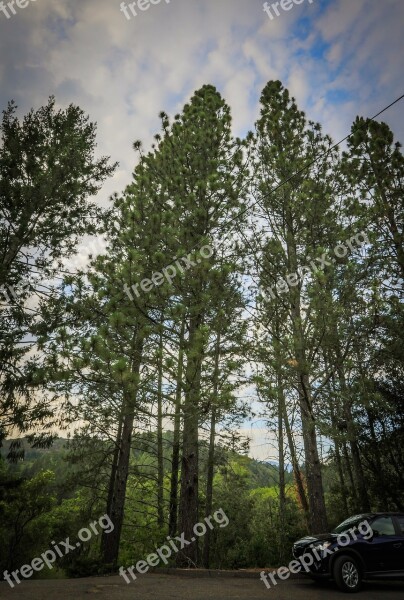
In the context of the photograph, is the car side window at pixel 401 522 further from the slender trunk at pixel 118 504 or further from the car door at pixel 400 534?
the slender trunk at pixel 118 504

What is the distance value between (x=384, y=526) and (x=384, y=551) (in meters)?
0.46

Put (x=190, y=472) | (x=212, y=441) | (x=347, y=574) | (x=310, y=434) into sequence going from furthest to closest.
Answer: (x=212, y=441) → (x=310, y=434) → (x=190, y=472) → (x=347, y=574)

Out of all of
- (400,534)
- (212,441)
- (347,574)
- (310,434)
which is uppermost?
(212,441)

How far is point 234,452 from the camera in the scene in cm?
1002

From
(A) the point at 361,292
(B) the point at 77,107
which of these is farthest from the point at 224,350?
(B) the point at 77,107

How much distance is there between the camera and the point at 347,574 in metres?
5.78

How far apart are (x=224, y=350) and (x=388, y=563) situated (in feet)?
15.6

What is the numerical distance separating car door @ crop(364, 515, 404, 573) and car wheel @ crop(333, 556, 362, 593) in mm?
254

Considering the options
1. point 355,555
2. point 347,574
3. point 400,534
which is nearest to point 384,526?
point 400,534

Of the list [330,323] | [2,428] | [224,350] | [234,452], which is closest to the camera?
[330,323]

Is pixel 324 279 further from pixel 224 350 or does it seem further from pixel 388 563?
pixel 388 563

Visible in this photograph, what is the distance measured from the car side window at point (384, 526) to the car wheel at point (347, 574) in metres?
0.79

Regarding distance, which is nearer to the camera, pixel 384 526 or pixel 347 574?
pixel 347 574

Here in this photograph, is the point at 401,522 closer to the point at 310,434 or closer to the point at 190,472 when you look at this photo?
the point at 310,434
